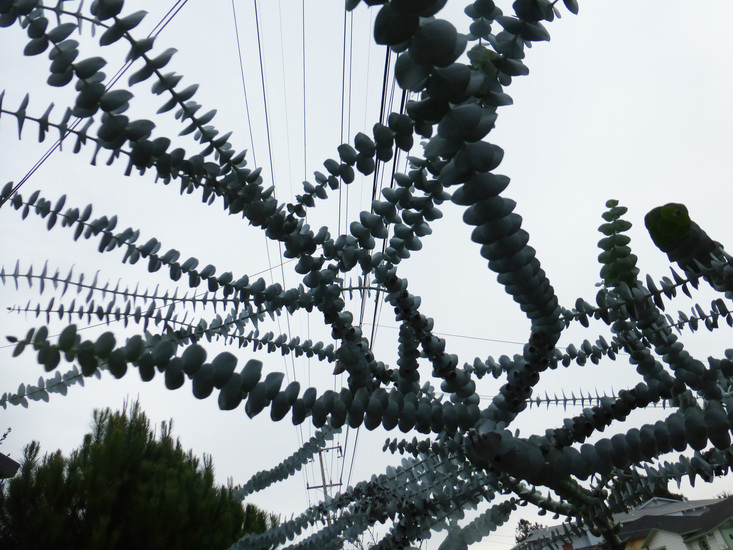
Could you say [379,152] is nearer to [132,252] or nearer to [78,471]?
[132,252]

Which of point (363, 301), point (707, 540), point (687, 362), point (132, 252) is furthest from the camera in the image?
point (707, 540)

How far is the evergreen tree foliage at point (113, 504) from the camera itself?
11.8 feet

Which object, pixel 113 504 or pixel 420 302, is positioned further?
pixel 113 504

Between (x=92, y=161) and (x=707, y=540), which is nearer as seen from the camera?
(x=92, y=161)

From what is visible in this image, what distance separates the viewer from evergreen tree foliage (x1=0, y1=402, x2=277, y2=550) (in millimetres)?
3590

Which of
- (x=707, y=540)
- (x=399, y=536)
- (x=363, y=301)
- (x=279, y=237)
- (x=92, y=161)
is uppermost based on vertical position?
(x=363, y=301)

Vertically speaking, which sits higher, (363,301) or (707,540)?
(363,301)

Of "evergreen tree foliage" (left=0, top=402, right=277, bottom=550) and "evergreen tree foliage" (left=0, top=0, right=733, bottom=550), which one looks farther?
"evergreen tree foliage" (left=0, top=402, right=277, bottom=550)

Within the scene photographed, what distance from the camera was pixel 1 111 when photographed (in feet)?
2.49

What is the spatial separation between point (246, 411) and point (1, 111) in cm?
62

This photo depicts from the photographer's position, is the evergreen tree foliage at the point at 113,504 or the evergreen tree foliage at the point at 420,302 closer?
the evergreen tree foliage at the point at 420,302

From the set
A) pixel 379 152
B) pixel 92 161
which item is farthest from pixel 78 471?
pixel 379 152

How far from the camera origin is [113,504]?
3891mm

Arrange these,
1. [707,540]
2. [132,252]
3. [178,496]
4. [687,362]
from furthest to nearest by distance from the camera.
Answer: [707,540] → [178,496] → [132,252] → [687,362]
